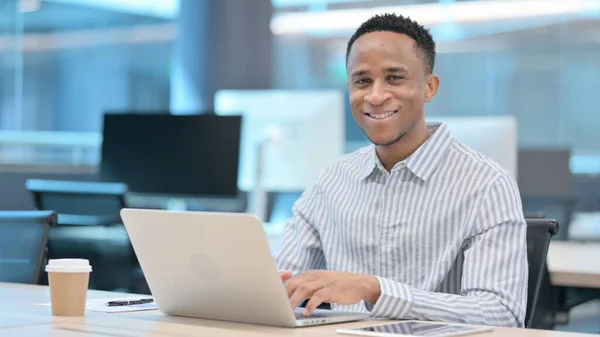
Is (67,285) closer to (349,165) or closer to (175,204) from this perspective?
(349,165)

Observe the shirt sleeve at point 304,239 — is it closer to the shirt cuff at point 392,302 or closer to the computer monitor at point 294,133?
the shirt cuff at point 392,302

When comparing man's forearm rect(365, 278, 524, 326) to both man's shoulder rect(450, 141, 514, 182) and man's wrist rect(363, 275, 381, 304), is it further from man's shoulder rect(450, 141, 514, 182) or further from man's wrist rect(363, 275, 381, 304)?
man's shoulder rect(450, 141, 514, 182)

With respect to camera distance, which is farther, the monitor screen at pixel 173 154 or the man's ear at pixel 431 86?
the monitor screen at pixel 173 154

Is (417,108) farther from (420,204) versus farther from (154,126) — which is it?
(154,126)

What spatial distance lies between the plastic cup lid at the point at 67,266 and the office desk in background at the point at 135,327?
81 mm

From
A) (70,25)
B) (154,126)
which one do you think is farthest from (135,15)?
(154,126)

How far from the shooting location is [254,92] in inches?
169

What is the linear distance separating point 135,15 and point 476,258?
6345mm

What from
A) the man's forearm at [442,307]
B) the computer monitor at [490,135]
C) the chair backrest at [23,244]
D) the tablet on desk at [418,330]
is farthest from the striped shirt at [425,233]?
the computer monitor at [490,135]

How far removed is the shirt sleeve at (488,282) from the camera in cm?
166

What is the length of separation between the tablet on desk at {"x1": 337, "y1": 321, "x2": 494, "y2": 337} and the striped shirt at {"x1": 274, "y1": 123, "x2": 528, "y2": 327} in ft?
0.38

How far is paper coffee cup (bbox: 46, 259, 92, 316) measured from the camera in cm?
161

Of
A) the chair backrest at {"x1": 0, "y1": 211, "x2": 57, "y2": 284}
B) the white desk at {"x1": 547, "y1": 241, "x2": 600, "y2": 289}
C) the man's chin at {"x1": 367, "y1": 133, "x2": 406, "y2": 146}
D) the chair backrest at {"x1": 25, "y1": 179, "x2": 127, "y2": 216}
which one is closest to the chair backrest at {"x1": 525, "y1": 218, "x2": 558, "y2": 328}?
the man's chin at {"x1": 367, "y1": 133, "x2": 406, "y2": 146}

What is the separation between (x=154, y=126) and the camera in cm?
462
